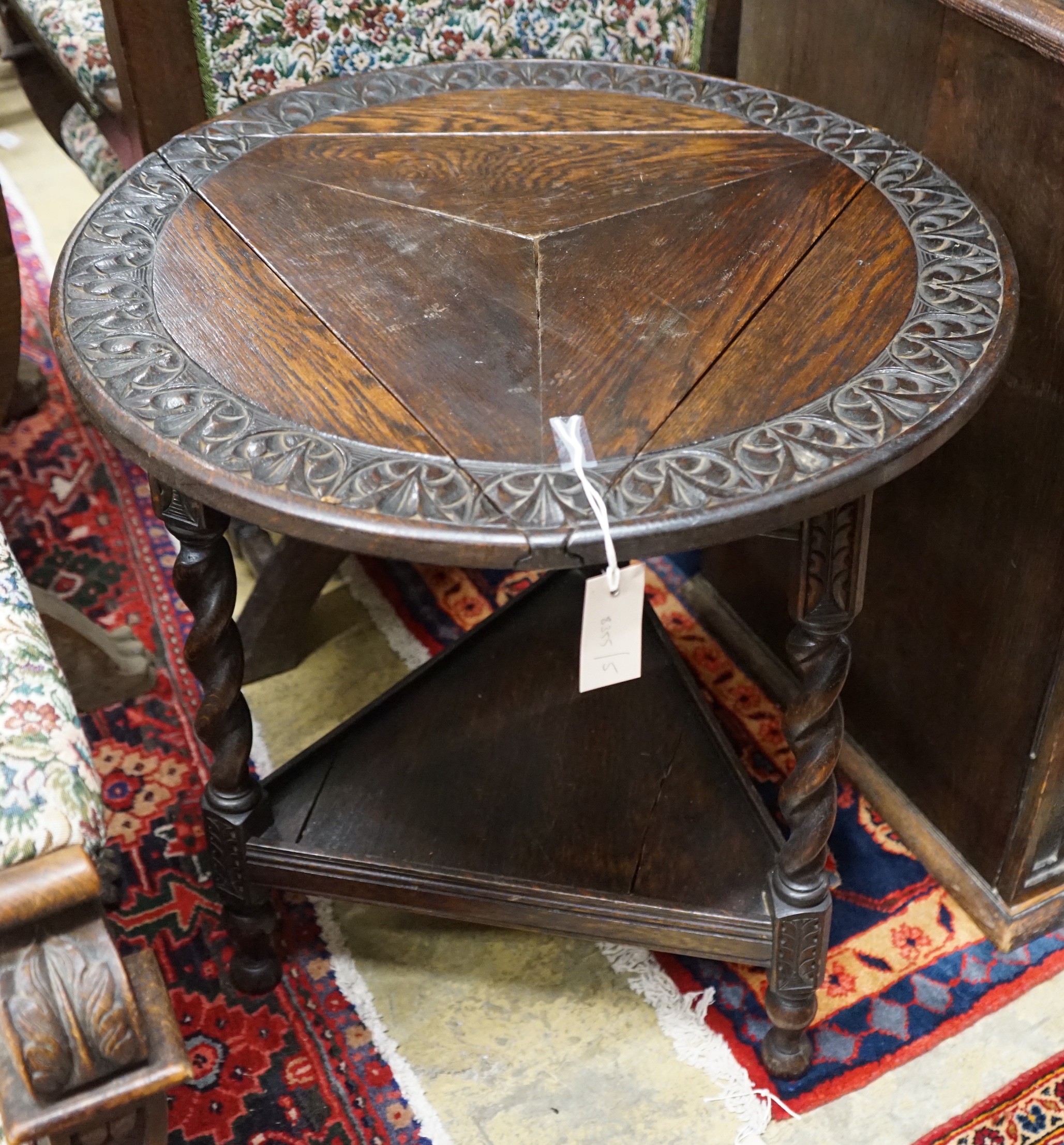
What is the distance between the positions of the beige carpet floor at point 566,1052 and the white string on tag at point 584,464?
64 cm

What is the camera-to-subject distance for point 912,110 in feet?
4.24

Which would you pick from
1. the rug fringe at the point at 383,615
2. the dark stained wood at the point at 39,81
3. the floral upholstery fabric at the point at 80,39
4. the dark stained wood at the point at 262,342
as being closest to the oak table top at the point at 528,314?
the dark stained wood at the point at 262,342

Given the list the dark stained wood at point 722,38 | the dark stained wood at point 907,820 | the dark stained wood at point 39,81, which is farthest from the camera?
the dark stained wood at point 39,81

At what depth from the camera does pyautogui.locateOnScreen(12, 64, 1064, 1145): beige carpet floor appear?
1.29m

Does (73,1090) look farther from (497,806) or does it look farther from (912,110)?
(912,110)

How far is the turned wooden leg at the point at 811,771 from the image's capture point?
1024 mm

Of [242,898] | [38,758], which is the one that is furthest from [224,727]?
[38,758]

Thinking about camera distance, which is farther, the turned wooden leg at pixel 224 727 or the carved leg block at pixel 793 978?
the carved leg block at pixel 793 978

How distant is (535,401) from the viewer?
0.99 m

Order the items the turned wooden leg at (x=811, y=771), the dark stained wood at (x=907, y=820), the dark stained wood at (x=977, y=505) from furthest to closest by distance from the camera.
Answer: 1. the dark stained wood at (x=907, y=820)
2. the dark stained wood at (x=977, y=505)
3. the turned wooden leg at (x=811, y=771)

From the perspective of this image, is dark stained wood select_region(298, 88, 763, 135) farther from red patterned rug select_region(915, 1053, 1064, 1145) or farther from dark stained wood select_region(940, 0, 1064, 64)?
red patterned rug select_region(915, 1053, 1064, 1145)

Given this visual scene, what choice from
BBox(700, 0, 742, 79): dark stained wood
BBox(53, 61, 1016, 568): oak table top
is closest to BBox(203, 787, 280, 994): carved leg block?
BBox(53, 61, 1016, 568): oak table top

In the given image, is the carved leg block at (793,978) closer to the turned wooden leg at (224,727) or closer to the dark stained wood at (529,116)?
the turned wooden leg at (224,727)

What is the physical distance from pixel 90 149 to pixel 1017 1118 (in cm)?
180
